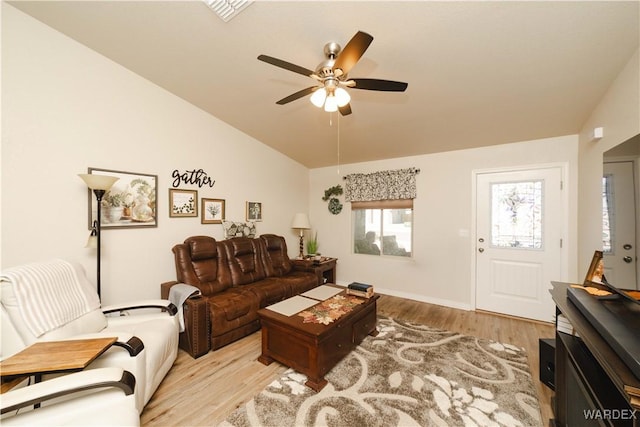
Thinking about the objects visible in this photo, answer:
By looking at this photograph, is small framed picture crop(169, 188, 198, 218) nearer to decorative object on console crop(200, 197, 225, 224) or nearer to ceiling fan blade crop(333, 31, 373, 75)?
decorative object on console crop(200, 197, 225, 224)

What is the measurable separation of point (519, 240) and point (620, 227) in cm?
200

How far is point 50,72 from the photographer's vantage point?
2086mm

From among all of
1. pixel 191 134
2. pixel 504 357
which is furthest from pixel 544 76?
pixel 191 134

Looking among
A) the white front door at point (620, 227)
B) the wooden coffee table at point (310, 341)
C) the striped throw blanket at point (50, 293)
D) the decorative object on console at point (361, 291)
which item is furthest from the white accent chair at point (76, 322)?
the white front door at point (620, 227)

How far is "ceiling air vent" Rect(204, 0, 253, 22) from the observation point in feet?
5.63

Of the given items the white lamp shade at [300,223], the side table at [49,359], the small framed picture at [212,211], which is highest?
the small framed picture at [212,211]

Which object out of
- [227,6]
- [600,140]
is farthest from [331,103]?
[600,140]

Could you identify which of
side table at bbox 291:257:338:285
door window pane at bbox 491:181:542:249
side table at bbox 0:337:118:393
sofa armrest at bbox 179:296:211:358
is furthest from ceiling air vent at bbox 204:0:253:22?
door window pane at bbox 491:181:542:249

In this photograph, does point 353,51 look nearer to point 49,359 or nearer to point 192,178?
point 49,359

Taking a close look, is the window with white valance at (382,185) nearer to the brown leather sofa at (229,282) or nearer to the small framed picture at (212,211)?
the brown leather sofa at (229,282)

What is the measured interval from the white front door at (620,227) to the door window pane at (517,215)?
164cm

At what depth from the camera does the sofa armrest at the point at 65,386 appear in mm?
1038

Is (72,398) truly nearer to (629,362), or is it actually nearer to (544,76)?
(629,362)

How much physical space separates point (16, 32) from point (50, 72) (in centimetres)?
28
